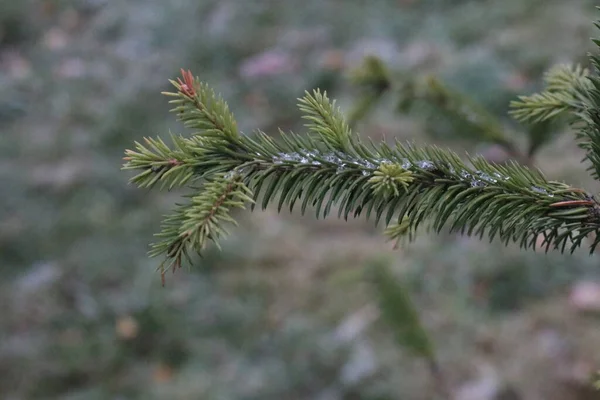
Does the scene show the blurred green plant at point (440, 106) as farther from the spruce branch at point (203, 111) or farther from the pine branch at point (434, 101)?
the spruce branch at point (203, 111)

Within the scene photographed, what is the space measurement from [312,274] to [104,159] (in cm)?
159

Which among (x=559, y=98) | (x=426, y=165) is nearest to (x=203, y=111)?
(x=426, y=165)

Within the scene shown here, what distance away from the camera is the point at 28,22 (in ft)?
15.1

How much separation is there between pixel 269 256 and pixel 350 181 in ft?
6.98

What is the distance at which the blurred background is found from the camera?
2078mm

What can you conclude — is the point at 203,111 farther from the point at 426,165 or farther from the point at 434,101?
the point at 434,101

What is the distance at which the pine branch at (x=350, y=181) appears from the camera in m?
0.57

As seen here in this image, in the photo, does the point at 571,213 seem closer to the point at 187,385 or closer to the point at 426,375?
the point at 426,375

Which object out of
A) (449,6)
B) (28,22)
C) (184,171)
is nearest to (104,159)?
(28,22)

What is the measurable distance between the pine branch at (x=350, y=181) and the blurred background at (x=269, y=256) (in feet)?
2.85

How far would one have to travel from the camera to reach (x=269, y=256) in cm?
270

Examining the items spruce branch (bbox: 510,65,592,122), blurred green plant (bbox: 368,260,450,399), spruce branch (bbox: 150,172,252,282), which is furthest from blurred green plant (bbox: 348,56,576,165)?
spruce branch (bbox: 150,172,252,282)

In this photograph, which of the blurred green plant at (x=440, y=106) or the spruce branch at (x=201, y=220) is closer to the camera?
the spruce branch at (x=201, y=220)

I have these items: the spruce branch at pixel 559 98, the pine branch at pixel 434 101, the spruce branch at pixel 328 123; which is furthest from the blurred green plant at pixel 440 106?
the spruce branch at pixel 328 123
